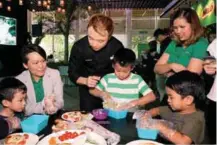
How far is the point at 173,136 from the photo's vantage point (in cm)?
116

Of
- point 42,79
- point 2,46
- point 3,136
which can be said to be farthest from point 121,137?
point 2,46

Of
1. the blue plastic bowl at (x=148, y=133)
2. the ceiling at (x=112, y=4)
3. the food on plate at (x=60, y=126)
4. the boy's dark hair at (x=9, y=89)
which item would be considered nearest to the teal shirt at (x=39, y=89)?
the boy's dark hair at (x=9, y=89)

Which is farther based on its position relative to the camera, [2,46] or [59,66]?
[2,46]

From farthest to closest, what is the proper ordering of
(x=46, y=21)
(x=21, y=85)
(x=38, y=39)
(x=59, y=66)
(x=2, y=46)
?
(x=46, y=21) < (x=38, y=39) < (x=2, y=46) < (x=59, y=66) < (x=21, y=85)

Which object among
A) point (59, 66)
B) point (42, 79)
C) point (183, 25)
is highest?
point (183, 25)

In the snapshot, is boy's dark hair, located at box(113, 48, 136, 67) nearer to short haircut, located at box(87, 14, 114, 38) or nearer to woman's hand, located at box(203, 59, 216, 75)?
short haircut, located at box(87, 14, 114, 38)

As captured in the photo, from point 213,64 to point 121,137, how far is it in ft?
2.03

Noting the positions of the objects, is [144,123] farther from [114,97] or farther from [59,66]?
[59,66]

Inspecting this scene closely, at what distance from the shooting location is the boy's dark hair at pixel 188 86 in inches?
53.8

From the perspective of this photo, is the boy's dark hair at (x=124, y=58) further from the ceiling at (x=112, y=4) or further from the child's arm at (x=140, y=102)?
the ceiling at (x=112, y=4)

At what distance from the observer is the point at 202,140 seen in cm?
125

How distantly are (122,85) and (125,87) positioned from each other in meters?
0.03

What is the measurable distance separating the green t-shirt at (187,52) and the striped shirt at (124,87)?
280 millimetres

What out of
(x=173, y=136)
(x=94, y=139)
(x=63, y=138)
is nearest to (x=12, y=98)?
(x=63, y=138)
